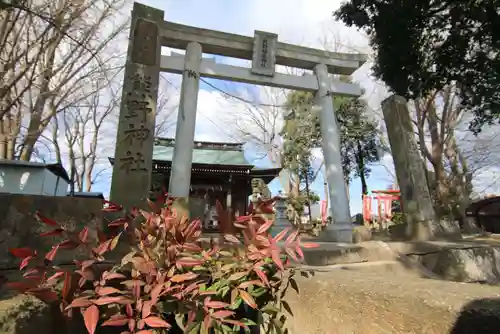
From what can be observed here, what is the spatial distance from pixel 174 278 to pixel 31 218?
127 centimetres

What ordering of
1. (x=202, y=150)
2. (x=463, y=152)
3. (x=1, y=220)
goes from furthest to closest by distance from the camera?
(x=463, y=152), (x=202, y=150), (x=1, y=220)

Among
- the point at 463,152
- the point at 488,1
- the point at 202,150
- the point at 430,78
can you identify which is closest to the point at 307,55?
the point at 430,78

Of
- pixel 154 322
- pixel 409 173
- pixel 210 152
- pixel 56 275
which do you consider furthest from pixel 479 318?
pixel 210 152

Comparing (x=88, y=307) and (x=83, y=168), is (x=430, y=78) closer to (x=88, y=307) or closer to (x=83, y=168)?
(x=88, y=307)

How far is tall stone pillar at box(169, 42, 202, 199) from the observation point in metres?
6.49

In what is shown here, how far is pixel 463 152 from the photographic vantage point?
60.3 feet

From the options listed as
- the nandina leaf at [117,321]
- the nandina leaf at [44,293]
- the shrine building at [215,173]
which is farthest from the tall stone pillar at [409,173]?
the nandina leaf at [44,293]

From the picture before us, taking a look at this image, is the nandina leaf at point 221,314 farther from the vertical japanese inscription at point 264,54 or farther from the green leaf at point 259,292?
the vertical japanese inscription at point 264,54

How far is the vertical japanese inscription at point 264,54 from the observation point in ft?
25.2

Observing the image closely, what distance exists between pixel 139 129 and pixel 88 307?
502 cm

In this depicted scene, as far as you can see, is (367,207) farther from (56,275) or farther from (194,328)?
(56,275)

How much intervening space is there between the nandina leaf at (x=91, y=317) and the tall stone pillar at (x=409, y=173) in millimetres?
6964

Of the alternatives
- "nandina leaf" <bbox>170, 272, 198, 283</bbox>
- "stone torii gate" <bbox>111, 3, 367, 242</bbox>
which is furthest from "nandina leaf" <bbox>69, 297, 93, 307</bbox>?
"stone torii gate" <bbox>111, 3, 367, 242</bbox>

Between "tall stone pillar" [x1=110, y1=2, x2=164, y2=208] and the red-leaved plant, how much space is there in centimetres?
409
